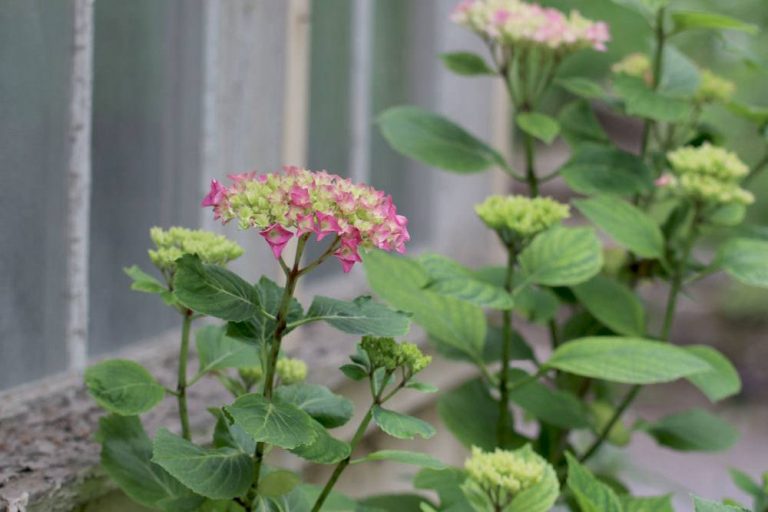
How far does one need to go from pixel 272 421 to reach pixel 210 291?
0.08m

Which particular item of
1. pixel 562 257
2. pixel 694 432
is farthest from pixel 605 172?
pixel 694 432

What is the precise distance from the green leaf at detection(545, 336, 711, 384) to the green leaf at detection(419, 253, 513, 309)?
9cm

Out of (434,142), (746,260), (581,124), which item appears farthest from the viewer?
(581,124)

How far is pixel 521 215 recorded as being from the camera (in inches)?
30.8

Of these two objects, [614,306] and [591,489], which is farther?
[614,306]

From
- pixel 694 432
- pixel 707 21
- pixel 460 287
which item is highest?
pixel 707 21

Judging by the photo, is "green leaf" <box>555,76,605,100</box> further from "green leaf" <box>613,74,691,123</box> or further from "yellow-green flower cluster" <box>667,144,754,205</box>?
"yellow-green flower cluster" <box>667,144,754,205</box>

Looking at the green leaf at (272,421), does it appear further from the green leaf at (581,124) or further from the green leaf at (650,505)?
the green leaf at (581,124)

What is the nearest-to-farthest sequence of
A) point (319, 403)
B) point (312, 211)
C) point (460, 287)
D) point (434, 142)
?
point (312, 211) < point (319, 403) < point (460, 287) < point (434, 142)

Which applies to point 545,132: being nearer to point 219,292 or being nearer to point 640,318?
point 640,318

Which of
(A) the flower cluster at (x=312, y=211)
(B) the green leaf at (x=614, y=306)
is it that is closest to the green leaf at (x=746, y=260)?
(B) the green leaf at (x=614, y=306)

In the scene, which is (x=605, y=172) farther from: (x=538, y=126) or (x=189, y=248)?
(x=189, y=248)

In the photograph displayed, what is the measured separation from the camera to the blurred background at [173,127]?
851 mm

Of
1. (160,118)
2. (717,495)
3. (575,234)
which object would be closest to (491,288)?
(575,234)
